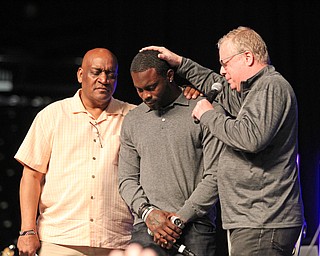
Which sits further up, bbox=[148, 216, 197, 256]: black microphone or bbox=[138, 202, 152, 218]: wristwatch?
bbox=[138, 202, 152, 218]: wristwatch

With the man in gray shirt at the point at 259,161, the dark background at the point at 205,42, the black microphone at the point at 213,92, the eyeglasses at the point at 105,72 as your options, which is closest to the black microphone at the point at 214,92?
the black microphone at the point at 213,92

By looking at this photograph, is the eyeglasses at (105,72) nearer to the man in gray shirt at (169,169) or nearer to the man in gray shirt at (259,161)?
the man in gray shirt at (169,169)

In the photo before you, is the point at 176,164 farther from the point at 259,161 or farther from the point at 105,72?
the point at 105,72

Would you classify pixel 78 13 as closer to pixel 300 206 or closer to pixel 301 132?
pixel 301 132

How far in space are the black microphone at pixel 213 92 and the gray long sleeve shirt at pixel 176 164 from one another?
0.48ft

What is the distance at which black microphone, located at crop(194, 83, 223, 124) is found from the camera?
136 inches

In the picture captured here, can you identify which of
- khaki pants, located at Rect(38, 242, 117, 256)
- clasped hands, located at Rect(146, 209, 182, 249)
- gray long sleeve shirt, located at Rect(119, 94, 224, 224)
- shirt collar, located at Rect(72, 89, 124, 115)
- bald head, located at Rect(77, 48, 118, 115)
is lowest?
khaki pants, located at Rect(38, 242, 117, 256)

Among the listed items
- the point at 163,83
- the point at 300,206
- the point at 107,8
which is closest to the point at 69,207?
the point at 163,83

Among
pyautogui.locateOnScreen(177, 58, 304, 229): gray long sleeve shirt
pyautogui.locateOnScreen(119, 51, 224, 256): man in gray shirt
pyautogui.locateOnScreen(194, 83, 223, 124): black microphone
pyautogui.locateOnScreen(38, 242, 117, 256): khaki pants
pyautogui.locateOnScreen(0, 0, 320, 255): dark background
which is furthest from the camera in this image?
pyautogui.locateOnScreen(0, 0, 320, 255): dark background

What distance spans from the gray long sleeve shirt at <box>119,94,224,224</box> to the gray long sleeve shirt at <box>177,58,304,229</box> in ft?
0.88

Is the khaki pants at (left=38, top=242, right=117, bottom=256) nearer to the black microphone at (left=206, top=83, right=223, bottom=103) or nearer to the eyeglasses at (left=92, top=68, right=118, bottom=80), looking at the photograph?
the eyeglasses at (left=92, top=68, right=118, bottom=80)

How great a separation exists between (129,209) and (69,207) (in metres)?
0.30

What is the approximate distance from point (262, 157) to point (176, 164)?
52 cm

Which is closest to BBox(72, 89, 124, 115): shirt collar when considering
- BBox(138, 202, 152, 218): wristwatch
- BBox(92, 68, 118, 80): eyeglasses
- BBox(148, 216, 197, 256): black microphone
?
BBox(92, 68, 118, 80): eyeglasses
